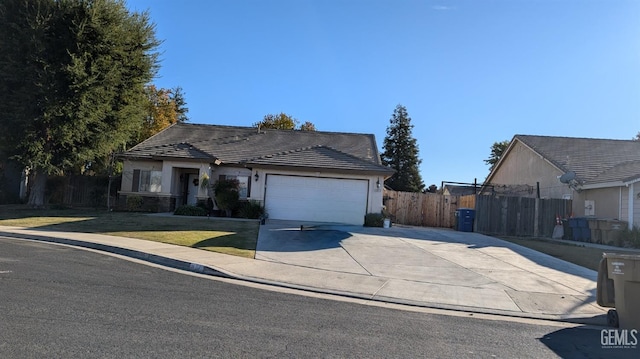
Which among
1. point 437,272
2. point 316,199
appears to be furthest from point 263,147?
point 437,272

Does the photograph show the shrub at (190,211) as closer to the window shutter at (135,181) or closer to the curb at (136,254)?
the window shutter at (135,181)

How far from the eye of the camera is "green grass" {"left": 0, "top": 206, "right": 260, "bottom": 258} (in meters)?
13.2

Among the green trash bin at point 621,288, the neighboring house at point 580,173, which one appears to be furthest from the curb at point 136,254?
the neighboring house at point 580,173

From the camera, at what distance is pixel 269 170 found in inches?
846

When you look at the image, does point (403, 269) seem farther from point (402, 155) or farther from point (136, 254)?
point (402, 155)

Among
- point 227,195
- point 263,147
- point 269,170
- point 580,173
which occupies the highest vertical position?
point 263,147

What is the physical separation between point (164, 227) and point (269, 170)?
21.1 ft

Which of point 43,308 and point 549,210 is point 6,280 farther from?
point 549,210

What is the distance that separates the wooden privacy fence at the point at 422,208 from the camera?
25.6 metres

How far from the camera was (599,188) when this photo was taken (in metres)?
21.1

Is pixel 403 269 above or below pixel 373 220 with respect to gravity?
below

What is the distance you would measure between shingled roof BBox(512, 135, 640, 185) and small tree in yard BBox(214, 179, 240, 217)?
17403mm

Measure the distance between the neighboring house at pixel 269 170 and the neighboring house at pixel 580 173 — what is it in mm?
9766

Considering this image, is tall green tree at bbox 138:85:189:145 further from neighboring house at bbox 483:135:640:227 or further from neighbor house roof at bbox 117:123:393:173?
neighboring house at bbox 483:135:640:227
